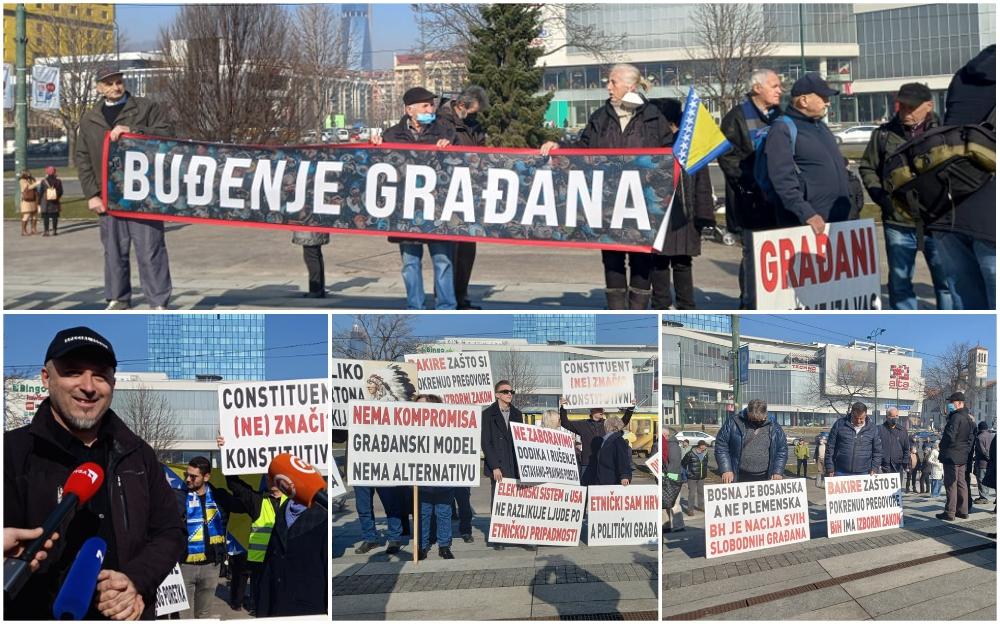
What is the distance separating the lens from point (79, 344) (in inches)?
163

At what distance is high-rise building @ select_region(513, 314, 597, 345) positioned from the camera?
5.60m

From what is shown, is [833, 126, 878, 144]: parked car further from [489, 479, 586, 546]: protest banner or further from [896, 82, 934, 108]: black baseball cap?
[489, 479, 586, 546]: protest banner

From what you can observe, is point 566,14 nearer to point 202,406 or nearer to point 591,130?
point 591,130

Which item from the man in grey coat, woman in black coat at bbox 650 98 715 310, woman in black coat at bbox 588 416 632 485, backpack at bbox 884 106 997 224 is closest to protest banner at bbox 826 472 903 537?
woman in black coat at bbox 588 416 632 485

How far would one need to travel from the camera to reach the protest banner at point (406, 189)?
8594 millimetres

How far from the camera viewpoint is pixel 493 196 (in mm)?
8977

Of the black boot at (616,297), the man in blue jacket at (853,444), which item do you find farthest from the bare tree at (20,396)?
the black boot at (616,297)

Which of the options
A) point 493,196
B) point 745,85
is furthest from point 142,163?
point 745,85

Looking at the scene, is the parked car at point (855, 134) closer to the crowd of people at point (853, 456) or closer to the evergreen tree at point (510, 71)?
the evergreen tree at point (510, 71)

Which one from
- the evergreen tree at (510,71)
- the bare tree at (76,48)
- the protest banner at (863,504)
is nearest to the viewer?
the protest banner at (863,504)

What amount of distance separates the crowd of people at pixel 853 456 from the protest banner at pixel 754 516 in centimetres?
5

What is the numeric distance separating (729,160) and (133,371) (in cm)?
507

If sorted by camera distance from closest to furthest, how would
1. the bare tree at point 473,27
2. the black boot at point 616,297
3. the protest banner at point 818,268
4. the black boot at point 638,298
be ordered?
1. the protest banner at point 818,268
2. the black boot at point 616,297
3. the black boot at point 638,298
4. the bare tree at point 473,27

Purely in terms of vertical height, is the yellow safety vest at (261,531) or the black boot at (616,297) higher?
the black boot at (616,297)
